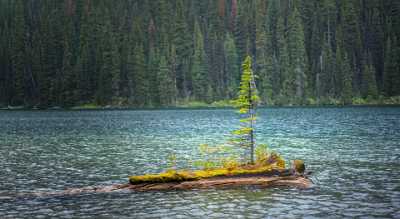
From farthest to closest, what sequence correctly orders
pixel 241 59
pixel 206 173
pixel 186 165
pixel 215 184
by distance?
pixel 241 59 → pixel 186 165 → pixel 206 173 → pixel 215 184

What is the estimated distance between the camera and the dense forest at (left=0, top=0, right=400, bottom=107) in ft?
543

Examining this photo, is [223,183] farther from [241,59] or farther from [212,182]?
[241,59]

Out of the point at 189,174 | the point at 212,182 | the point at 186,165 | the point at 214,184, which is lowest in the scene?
the point at 186,165

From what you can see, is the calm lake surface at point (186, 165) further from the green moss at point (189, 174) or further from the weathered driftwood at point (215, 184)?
the green moss at point (189, 174)

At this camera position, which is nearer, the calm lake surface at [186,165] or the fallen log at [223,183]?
the calm lake surface at [186,165]

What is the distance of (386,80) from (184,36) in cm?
8338

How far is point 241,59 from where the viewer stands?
191 meters

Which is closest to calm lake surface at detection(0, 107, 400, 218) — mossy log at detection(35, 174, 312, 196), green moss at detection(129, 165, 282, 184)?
mossy log at detection(35, 174, 312, 196)

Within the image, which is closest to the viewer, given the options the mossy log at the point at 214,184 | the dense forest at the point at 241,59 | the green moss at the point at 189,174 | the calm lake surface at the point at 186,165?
the calm lake surface at the point at 186,165

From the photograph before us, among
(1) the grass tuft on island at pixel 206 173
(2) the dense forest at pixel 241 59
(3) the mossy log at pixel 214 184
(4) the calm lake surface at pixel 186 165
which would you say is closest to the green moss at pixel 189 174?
(1) the grass tuft on island at pixel 206 173

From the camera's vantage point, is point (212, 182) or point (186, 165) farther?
point (186, 165)

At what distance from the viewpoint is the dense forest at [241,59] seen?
16550 cm

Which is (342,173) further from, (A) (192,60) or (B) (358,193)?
(A) (192,60)

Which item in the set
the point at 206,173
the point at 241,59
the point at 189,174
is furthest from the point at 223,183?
the point at 241,59
